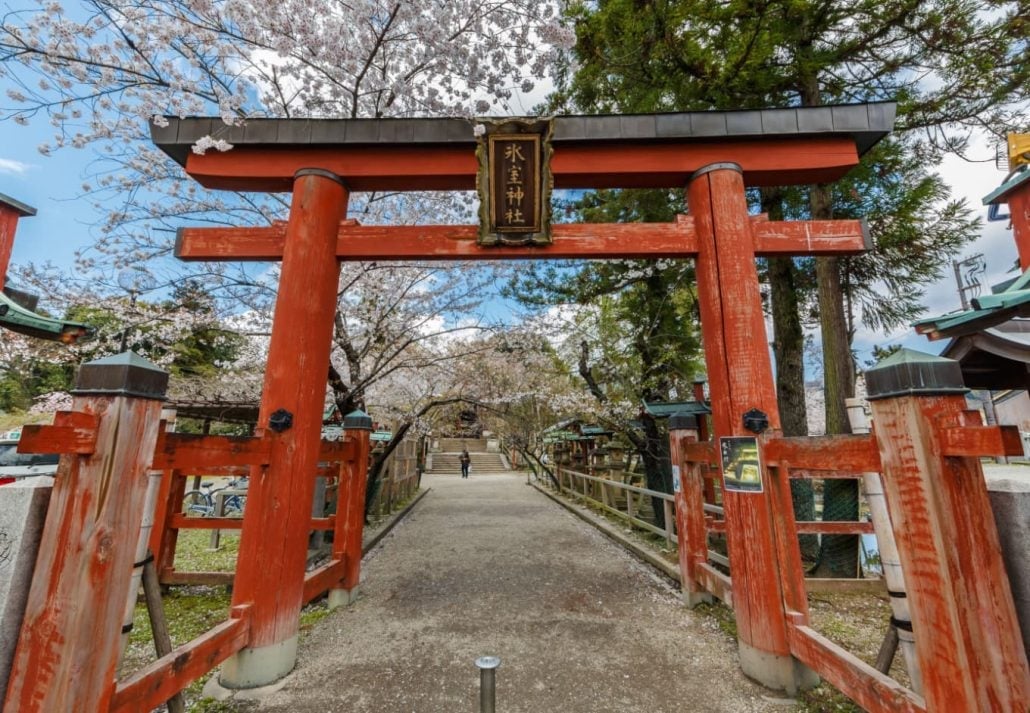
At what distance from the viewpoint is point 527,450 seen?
17312 millimetres

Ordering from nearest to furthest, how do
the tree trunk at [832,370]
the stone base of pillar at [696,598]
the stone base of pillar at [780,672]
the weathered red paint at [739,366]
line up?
the stone base of pillar at [780,672] → the weathered red paint at [739,366] → the stone base of pillar at [696,598] → the tree trunk at [832,370]

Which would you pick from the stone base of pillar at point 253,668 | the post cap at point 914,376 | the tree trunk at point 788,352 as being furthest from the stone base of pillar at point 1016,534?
the tree trunk at point 788,352

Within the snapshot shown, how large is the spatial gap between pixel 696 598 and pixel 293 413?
4182mm

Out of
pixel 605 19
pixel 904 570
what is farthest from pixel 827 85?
pixel 904 570

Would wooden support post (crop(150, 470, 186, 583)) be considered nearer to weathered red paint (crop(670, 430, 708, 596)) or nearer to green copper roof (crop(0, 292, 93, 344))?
green copper roof (crop(0, 292, 93, 344))

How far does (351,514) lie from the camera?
457cm

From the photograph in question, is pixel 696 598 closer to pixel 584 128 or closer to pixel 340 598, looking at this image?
pixel 340 598

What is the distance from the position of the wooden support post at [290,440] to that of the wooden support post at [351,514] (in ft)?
3.93

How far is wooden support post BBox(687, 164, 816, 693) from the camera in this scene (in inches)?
114

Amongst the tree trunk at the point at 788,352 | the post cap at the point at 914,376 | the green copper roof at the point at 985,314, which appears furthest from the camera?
the tree trunk at the point at 788,352

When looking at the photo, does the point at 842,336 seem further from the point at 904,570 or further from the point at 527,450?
the point at 527,450

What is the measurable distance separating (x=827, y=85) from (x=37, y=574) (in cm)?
958

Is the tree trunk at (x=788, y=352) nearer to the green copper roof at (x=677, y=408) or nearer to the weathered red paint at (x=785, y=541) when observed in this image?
the green copper roof at (x=677, y=408)

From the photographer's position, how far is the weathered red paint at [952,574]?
1465 millimetres
